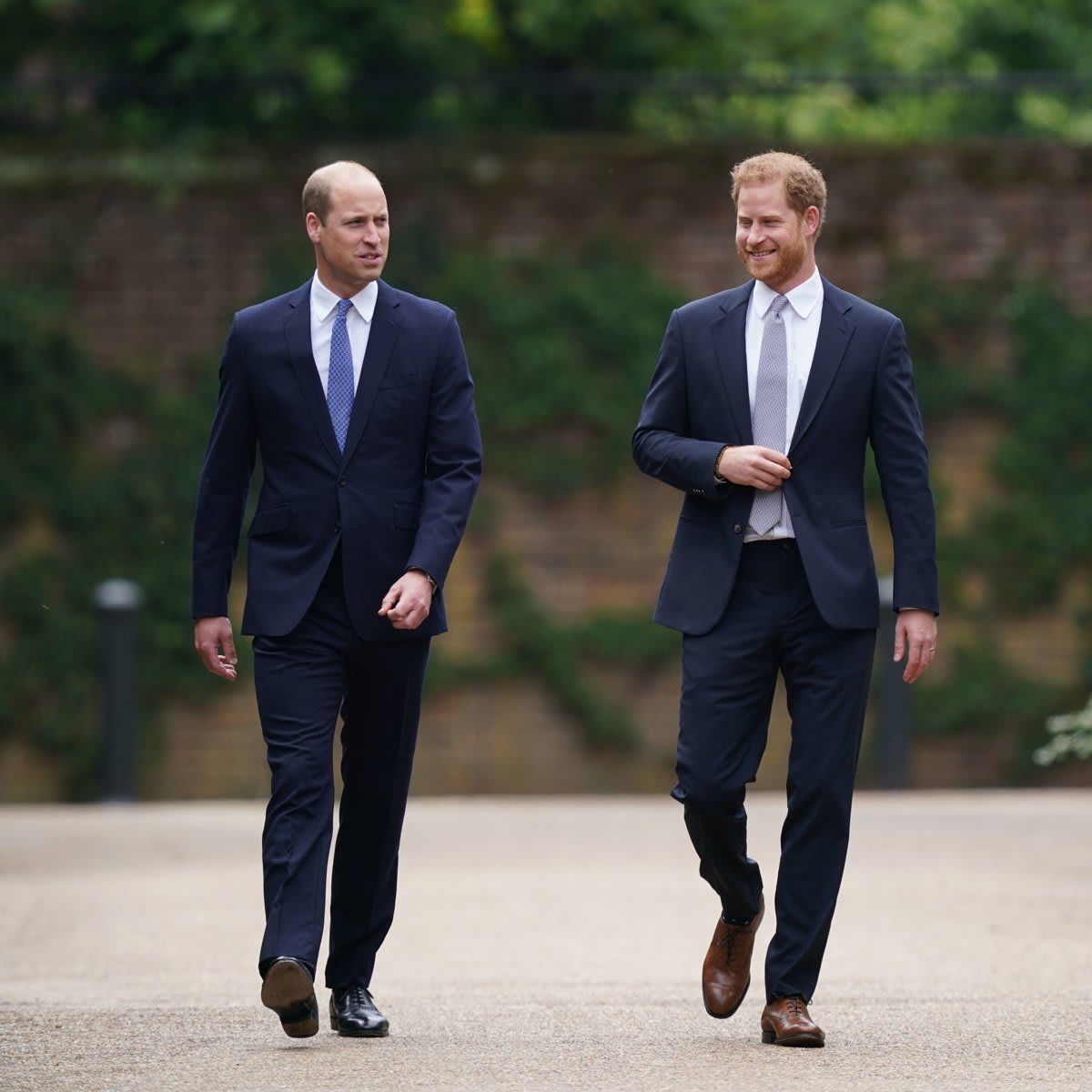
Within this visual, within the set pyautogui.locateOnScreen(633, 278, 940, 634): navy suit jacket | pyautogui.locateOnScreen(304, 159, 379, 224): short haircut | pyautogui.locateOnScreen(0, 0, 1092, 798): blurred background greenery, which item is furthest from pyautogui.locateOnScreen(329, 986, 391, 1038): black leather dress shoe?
pyautogui.locateOnScreen(0, 0, 1092, 798): blurred background greenery

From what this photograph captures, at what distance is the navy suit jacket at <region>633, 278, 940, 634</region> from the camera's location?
524 cm

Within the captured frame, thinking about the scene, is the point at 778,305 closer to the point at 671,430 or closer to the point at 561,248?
the point at 671,430

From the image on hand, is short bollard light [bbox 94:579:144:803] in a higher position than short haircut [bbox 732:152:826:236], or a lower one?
lower

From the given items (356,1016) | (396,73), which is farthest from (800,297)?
(396,73)

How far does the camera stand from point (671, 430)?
5.47m

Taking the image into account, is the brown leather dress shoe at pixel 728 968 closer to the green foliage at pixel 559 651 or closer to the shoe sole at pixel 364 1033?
the shoe sole at pixel 364 1033

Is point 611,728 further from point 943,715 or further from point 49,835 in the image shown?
point 49,835

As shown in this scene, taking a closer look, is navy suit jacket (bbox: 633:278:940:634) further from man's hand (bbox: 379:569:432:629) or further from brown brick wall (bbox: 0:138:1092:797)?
brown brick wall (bbox: 0:138:1092:797)

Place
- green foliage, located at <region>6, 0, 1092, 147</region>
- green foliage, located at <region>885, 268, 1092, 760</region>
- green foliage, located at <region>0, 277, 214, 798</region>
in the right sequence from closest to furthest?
1. green foliage, located at <region>0, 277, 214, 798</region>
2. green foliage, located at <region>885, 268, 1092, 760</region>
3. green foliage, located at <region>6, 0, 1092, 147</region>

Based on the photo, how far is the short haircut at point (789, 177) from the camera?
17.2 ft

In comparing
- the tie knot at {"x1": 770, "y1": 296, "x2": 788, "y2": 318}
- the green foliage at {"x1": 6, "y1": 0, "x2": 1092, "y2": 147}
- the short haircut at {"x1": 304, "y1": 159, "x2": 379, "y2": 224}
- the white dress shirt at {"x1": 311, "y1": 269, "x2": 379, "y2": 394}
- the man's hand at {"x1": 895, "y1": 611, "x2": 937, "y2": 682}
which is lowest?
the man's hand at {"x1": 895, "y1": 611, "x2": 937, "y2": 682}

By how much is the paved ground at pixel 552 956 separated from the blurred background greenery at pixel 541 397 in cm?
115

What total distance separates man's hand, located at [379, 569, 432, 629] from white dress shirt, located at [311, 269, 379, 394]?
1.64 ft

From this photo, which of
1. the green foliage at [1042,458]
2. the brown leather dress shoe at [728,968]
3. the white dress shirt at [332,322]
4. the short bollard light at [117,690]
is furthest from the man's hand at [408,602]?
the green foliage at [1042,458]
